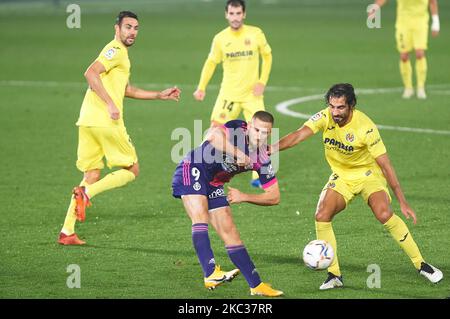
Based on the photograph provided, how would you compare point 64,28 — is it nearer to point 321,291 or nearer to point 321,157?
point 321,157

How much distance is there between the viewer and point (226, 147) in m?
10.3

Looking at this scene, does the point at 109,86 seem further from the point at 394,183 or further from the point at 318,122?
the point at 394,183

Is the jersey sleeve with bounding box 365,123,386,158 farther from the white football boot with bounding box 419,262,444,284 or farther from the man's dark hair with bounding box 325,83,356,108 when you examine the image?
the white football boot with bounding box 419,262,444,284

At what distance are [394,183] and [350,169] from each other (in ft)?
2.36

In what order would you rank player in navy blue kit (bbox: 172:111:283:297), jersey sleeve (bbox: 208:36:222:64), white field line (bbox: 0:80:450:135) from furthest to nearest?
white field line (bbox: 0:80:450:135)
jersey sleeve (bbox: 208:36:222:64)
player in navy blue kit (bbox: 172:111:283:297)

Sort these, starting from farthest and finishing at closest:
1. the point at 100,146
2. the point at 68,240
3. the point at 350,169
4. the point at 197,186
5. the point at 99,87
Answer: the point at 100,146 → the point at 99,87 → the point at 68,240 → the point at 350,169 → the point at 197,186

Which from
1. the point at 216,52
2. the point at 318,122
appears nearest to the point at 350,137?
the point at 318,122

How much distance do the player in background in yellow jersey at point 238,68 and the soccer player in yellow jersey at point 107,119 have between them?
130 inches

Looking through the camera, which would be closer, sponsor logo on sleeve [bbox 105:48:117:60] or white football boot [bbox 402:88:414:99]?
sponsor logo on sleeve [bbox 105:48:117:60]

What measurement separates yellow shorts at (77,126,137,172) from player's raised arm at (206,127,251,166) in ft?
8.16

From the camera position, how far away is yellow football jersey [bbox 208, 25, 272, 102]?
16.2m

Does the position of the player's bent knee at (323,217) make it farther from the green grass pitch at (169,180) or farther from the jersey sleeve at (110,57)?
the jersey sleeve at (110,57)

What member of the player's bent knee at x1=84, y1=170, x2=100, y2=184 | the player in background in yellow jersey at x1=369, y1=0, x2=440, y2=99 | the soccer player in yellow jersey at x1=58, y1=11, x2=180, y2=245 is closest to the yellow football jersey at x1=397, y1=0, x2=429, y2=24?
the player in background in yellow jersey at x1=369, y1=0, x2=440, y2=99
